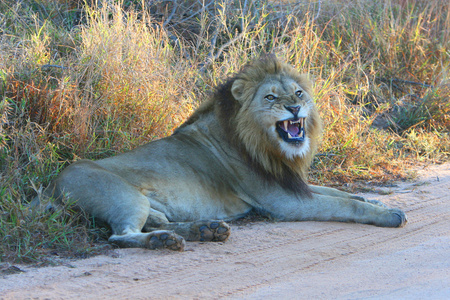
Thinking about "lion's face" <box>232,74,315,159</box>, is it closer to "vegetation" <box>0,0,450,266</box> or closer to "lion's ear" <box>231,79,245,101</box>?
"lion's ear" <box>231,79,245,101</box>

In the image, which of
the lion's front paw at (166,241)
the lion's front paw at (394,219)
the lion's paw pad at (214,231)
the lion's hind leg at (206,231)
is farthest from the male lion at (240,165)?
the lion's front paw at (166,241)

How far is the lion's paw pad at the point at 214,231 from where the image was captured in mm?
3863

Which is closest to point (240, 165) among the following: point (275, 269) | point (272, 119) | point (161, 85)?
point (272, 119)

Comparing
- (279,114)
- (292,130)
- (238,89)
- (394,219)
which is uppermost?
(238,89)

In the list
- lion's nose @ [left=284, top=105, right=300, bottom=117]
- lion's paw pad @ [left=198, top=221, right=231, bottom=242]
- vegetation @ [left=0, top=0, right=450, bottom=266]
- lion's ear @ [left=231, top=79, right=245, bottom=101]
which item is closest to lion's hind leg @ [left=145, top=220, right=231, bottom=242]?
Answer: lion's paw pad @ [left=198, top=221, right=231, bottom=242]

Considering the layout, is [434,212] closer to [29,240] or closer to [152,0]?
[29,240]

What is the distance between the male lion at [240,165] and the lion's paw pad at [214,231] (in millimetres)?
256

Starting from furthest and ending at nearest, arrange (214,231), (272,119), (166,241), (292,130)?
(292,130) → (272,119) → (214,231) → (166,241)

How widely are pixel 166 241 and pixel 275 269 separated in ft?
2.25

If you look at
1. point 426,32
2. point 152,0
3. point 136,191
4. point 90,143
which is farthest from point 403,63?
point 136,191

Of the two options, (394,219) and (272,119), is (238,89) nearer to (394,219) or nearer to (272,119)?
(272,119)

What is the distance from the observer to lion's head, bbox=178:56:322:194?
4.59 m

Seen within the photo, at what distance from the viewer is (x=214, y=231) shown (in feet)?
12.7

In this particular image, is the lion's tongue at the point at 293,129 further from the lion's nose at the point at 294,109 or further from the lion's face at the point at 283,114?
the lion's nose at the point at 294,109
